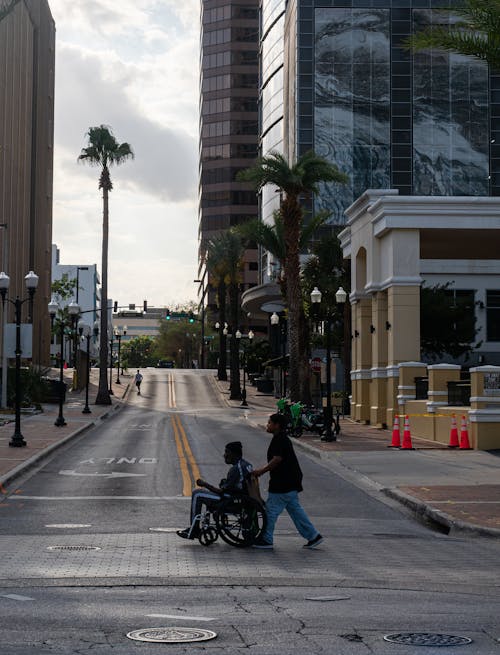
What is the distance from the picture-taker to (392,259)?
41.7m

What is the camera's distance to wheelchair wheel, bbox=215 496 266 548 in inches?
547

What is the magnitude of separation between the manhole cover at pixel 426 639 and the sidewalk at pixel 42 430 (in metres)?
14.3

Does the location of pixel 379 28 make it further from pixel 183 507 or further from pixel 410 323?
pixel 183 507

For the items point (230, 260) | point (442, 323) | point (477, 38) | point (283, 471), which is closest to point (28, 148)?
point (230, 260)

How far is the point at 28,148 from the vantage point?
322 feet

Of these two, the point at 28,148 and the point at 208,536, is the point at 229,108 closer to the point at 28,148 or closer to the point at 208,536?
the point at 28,148

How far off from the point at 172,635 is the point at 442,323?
56.8m

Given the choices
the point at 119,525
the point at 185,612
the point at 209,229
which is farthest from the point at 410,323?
the point at 209,229

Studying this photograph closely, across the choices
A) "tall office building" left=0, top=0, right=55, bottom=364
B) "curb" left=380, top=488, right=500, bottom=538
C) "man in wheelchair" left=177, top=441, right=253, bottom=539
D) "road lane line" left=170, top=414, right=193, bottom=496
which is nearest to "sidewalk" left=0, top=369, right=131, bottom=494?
"road lane line" left=170, top=414, right=193, bottom=496

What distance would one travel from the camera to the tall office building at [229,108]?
535ft

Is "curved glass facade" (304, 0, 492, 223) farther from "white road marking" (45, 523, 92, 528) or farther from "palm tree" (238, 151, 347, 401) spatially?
"white road marking" (45, 523, 92, 528)

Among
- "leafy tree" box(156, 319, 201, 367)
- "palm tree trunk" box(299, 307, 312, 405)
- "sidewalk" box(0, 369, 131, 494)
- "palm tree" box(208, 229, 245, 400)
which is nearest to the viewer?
"sidewalk" box(0, 369, 131, 494)

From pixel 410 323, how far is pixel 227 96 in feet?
419

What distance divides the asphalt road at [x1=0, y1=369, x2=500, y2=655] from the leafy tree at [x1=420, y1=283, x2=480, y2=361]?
40818 mm
